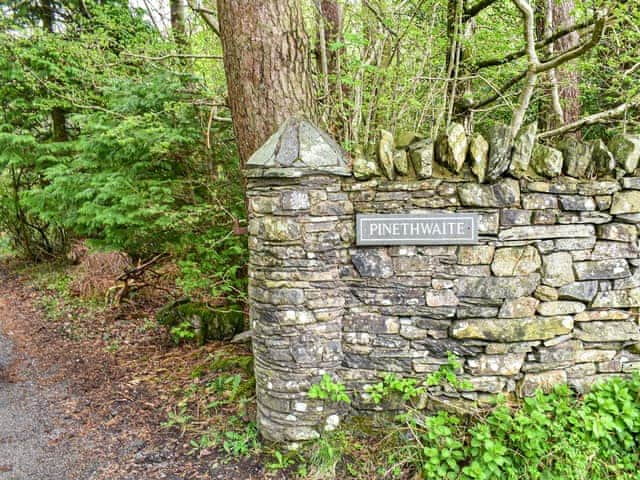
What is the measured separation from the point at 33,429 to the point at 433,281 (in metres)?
3.72

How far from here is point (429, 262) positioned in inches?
108

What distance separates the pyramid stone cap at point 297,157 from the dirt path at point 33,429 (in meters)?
2.64

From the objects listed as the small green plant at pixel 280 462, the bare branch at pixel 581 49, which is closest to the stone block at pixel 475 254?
the bare branch at pixel 581 49

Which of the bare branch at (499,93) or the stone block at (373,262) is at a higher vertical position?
the bare branch at (499,93)

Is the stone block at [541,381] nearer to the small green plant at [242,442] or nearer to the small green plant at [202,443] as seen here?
the small green plant at [242,442]

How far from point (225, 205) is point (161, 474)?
8.98 ft

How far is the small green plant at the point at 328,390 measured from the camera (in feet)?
9.10

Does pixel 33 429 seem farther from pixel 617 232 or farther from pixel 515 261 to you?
pixel 617 232

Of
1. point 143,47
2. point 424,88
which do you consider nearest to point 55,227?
point 143,47

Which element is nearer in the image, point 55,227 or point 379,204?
point 379,204

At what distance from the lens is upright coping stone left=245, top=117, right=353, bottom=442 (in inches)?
106

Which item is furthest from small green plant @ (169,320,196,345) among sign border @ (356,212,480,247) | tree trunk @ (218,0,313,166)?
sign border @ (356,212,480,247)

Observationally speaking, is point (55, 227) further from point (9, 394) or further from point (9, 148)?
point (9, 394)

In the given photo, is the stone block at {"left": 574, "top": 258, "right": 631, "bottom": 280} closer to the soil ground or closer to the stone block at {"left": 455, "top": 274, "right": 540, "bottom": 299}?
the stone block at {"left": 455, "top": 274, "right": 540, "bottom": 299}
